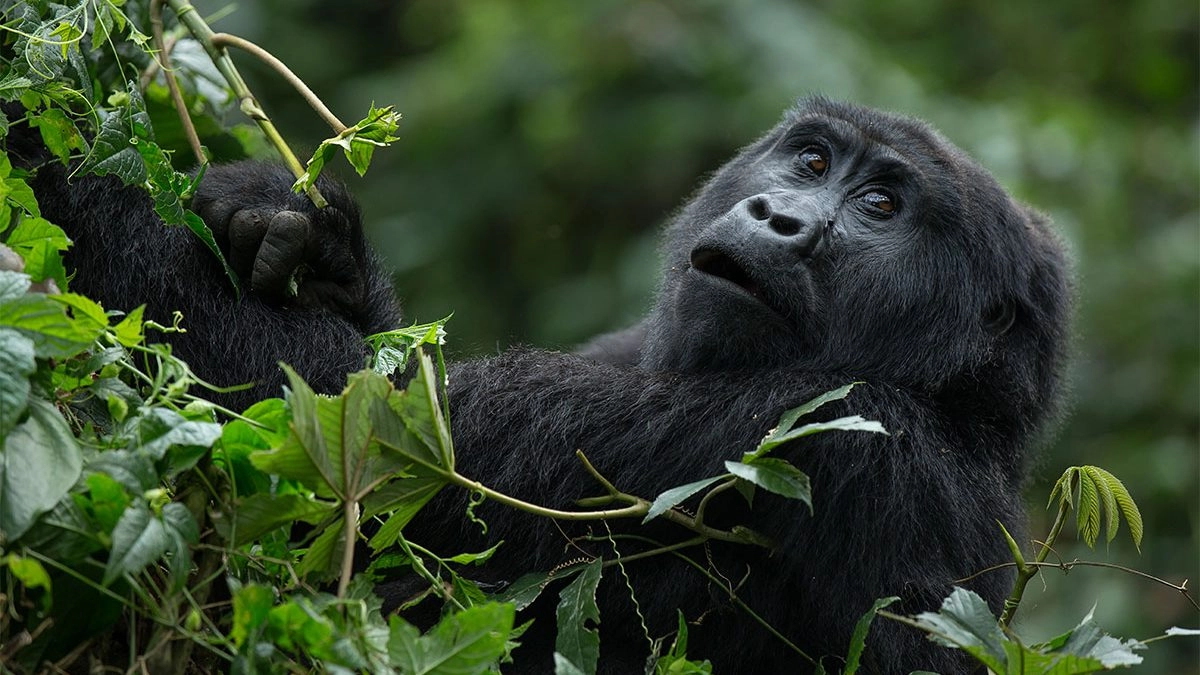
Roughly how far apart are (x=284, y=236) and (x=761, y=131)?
4.72 meters

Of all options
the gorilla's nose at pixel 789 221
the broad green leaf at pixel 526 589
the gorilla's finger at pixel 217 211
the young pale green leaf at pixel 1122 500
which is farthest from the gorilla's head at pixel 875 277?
the gorilla's finger at pixel 217 211

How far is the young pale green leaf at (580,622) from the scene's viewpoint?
2.39 m

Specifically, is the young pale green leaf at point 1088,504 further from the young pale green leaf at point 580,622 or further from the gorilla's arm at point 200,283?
the gorilla's arm at point 200,283

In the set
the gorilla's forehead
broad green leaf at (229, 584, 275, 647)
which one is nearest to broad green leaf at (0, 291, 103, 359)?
broad green leaf at (229, 584, 275, 647)

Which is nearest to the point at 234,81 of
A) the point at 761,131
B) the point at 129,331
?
the point at 129,331

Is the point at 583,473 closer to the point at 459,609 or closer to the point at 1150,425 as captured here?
the point at 459,609

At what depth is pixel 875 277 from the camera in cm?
330

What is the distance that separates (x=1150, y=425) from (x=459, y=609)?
5610 mm

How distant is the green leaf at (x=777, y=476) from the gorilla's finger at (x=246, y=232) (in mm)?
1136

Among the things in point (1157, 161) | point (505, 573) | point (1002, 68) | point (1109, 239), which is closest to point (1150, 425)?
point (1109, 239)

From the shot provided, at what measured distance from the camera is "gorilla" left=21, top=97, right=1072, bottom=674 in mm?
2830

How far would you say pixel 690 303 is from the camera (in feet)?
10.6

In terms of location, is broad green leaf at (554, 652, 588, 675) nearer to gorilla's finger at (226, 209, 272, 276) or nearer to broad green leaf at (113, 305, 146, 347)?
broad green leaf at (113, 305, 146, 347)

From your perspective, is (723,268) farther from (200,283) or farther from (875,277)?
(200,283)
